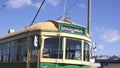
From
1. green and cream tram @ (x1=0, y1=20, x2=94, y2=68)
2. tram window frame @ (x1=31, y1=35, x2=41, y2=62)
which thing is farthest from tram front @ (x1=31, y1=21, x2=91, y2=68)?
tram window frame @ (x1=31, y1=35, x2=41, y2=62)

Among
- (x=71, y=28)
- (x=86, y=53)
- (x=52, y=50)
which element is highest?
(x=71, y=28)

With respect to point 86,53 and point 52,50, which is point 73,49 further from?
point 52,50

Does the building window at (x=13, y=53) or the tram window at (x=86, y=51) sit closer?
the tram window at (x=86, y=51)

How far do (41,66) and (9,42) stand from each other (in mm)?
3135

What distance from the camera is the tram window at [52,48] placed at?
42.9 feet

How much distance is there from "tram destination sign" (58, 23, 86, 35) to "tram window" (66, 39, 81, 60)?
1.33 ft

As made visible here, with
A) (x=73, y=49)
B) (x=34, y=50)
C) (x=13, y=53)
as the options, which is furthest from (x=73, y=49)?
(x=13, y=53)

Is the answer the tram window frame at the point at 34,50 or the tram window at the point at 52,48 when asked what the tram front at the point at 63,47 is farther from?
the tram window frame at the point at 34,50

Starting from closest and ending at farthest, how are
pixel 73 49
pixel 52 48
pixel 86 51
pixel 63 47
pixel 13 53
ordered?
pixel 52 48 < pixel 63 47 < pixel 73 49 < pixel 86 51 < pixel 13 53

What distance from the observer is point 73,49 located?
13.6m

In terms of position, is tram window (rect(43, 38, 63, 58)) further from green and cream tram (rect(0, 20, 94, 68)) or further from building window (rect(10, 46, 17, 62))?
building window (rect(10, 46, 17, 62))

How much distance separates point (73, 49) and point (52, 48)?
37.3 inches

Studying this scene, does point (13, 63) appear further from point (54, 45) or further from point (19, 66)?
point (54, 45)

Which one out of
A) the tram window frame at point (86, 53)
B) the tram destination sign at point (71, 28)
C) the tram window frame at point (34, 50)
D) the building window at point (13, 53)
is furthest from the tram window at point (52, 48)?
the building window at point (13, 53)
